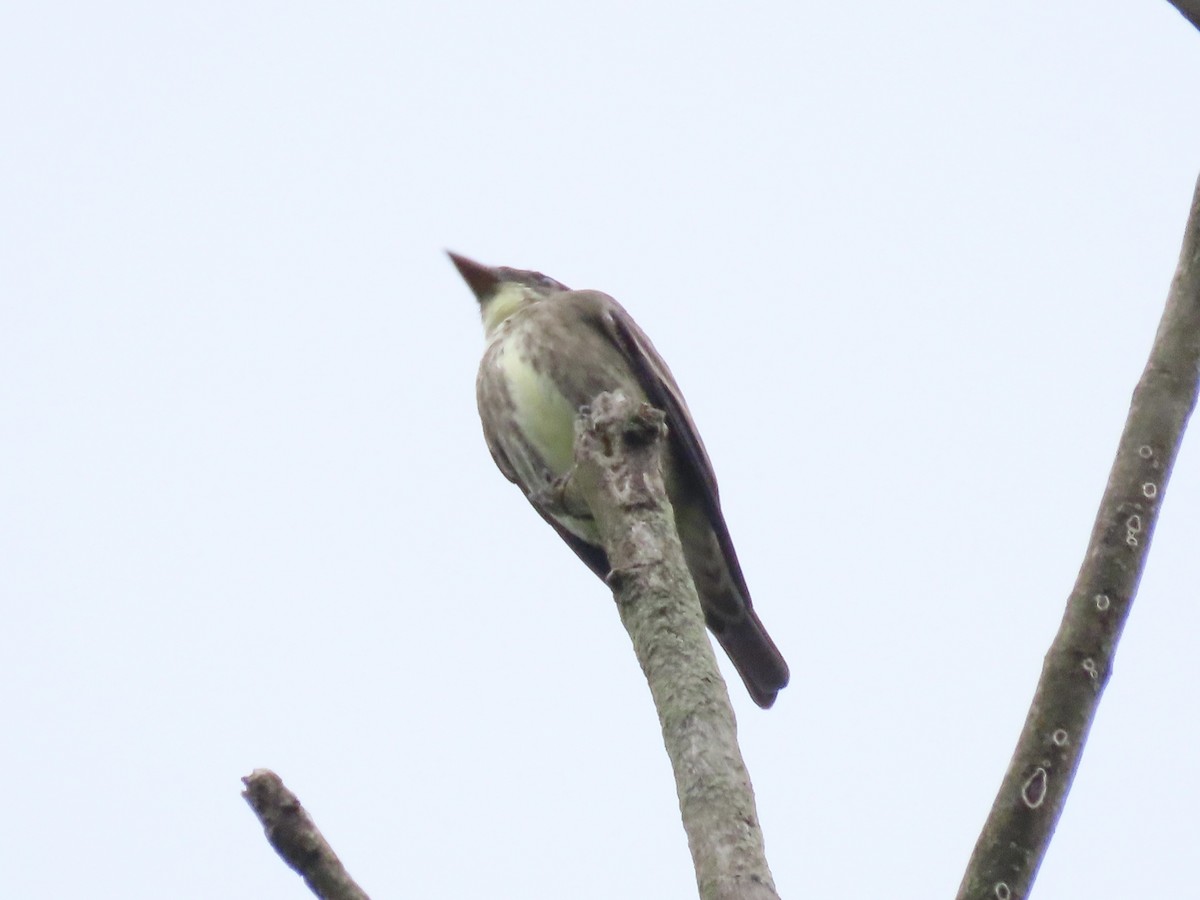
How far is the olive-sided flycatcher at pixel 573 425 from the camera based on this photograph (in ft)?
16.3

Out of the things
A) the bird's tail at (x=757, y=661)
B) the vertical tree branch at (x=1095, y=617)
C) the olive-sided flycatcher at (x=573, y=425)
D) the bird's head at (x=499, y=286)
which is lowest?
the vertical tree branch at (x=1095, y=617)

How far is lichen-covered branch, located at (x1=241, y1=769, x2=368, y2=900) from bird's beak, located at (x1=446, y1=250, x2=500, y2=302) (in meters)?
4.14

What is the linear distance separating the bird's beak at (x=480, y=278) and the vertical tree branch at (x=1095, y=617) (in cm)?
376

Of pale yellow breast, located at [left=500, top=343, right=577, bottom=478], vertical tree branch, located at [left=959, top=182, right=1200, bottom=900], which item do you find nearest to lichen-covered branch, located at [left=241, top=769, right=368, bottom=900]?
vertical tree branch, located at [left=959, top=182, right=1200, bottom=900]

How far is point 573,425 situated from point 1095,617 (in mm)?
2617

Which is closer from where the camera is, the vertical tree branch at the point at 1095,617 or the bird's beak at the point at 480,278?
the vertical tree branch at the point at 1095,617

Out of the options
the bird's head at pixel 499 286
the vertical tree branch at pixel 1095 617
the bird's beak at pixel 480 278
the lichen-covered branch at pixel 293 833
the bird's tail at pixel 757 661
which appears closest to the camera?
the lichen-covered branch at pixel 293 833

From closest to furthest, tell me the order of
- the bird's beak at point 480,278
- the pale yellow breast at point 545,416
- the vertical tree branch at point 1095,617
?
the vertical tree branch at point 1095,617
the pale yellow breast at point 545,416
the bird's beak at point 480,278

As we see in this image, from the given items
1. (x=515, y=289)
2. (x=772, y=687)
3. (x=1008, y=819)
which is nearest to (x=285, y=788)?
(x=1008, y=819)

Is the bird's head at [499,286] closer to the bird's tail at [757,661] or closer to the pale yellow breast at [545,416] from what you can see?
the pale yellow breast at [545,416]

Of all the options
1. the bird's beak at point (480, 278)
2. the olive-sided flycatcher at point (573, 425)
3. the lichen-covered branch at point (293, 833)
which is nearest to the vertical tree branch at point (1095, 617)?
the lichen-covered branch at point (293, 833)

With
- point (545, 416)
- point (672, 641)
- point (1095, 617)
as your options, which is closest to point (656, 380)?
point (545, 416)

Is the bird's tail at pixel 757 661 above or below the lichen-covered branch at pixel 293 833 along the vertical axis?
above

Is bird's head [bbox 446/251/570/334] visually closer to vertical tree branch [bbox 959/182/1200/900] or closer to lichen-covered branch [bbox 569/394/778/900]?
lichen-covered branch [bbox 569/394/778/900]
